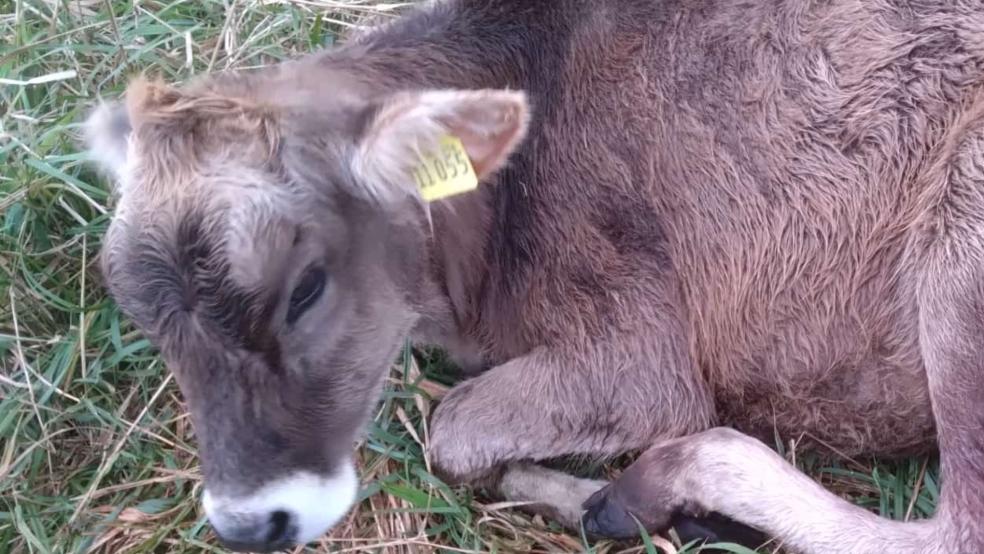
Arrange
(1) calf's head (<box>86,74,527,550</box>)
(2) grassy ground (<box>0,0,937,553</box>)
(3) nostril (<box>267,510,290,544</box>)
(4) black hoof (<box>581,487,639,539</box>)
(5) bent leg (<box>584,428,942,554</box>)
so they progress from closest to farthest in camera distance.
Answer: (1) calf's head (<box>86,74,527,550</box>)
(3) nostril (<box>267,510,290,544</box>)
(5) bent leg (<box>584,428,942,554</box>)
(4) black hoof (<box>581,487,639,539</box>)
(2) grassy ground (<box>0,0,937,553</box>)

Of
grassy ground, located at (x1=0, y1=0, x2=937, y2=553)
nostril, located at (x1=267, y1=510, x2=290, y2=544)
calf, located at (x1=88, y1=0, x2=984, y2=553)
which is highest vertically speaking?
calf, located at (x1=88, y1=0, x2=984, y2=553)

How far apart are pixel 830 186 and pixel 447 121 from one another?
1.28m

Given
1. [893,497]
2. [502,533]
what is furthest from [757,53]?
[502,533]

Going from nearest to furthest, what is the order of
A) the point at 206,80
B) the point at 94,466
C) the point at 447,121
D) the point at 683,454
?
the point at 447,121 → the point at 206,80 → the point at 683,454 → the point at 94,466

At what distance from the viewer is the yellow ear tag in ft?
9.09

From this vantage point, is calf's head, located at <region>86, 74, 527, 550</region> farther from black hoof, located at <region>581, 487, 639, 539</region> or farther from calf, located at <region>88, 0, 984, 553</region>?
black hoof, located at <region>581, 487, 639, 539</region>

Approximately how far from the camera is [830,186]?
3.28m

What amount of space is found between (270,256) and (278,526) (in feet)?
2.35

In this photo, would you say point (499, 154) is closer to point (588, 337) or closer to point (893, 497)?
point (588, 337)

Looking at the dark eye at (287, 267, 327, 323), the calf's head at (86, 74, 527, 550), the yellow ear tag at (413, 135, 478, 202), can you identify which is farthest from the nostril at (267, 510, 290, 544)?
the yellow ear tag at (413, 135, 478, 202)

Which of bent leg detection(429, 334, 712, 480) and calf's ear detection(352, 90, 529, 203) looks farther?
bent leg detection(429, 334, 712, 480)

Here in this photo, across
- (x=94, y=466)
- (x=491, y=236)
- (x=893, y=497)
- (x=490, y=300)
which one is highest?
(x=491, y=236)

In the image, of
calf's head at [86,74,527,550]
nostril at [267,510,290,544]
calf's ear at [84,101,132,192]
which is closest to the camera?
calf's head at [86,74,527,550]

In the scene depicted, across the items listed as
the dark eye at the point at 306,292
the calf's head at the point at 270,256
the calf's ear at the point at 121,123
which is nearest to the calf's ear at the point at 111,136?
the calf's ear at the point at 121,123
